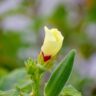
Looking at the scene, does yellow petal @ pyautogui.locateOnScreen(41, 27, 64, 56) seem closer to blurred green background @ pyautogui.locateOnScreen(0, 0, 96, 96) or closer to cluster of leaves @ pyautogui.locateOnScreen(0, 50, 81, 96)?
cluster of leaves @ pyautogui.locateOnScreen(0, 50, 81, 96)

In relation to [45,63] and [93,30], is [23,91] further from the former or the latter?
[93,30]

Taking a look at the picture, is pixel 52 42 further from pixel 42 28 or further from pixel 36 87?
pixel 42 28

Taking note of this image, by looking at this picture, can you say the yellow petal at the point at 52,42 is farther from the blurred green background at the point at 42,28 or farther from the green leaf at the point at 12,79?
the blurred green background at the point at 42,28

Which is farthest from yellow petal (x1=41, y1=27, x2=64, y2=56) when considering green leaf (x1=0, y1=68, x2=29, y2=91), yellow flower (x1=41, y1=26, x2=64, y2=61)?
green leaf (x1=0, y1=68, x2=29, y2=91)

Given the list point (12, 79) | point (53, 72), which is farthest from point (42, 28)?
point (53, 72)

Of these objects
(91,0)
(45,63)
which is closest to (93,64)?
(91,0)

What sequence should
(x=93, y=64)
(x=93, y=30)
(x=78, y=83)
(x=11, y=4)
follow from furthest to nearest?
(x=11, y=4)
(x=93, y=30)
(x=93, y=64)
(x=78, y=83)
